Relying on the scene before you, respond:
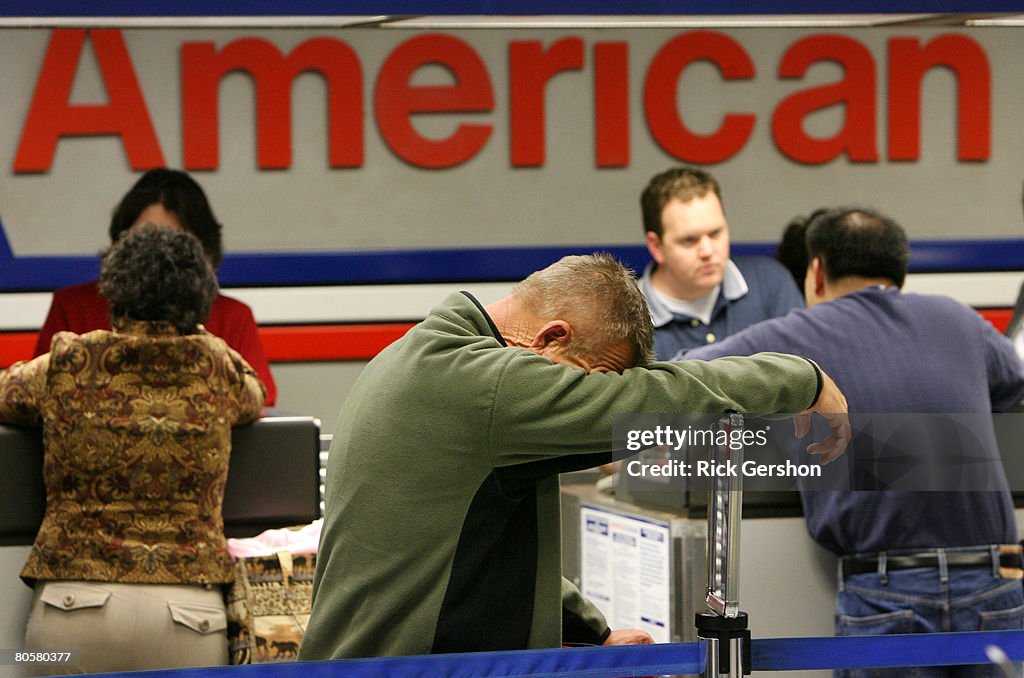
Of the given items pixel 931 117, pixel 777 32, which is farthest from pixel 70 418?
pixel 931 117

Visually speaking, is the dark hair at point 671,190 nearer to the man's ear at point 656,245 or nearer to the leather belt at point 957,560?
the man's ear at point 656,245

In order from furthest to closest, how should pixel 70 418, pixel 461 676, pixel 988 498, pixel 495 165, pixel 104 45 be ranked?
pixel 495 165 → pixel 104 45 → pixel 988 498 → pixel 70 418 → pixel 461 676

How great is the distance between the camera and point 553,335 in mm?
2143

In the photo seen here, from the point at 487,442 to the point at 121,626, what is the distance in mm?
1381

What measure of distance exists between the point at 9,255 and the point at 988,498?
12.6 ft

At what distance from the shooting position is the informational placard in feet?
10.9

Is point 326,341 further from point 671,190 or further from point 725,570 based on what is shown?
point 725,570

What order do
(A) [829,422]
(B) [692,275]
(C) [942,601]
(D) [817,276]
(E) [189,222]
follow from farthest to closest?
(B) [692,275], (E) [189,222], (D) [817,276], (C) [942,601], (A) [829,422]

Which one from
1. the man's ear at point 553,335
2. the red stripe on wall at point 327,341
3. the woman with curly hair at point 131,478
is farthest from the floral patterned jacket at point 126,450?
the red stripe on wall at point 327,341

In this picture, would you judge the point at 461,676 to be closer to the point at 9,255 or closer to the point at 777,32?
the point at 9,255

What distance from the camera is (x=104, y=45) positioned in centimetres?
546

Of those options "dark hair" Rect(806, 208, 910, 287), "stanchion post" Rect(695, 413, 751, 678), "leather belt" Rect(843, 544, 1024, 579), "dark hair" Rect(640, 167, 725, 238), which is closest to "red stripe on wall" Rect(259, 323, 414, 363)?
"dark hair" Rect(640, 167, 725, 238)

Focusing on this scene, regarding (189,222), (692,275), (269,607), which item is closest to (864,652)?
(269,607)

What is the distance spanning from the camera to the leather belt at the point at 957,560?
10.6 ft
